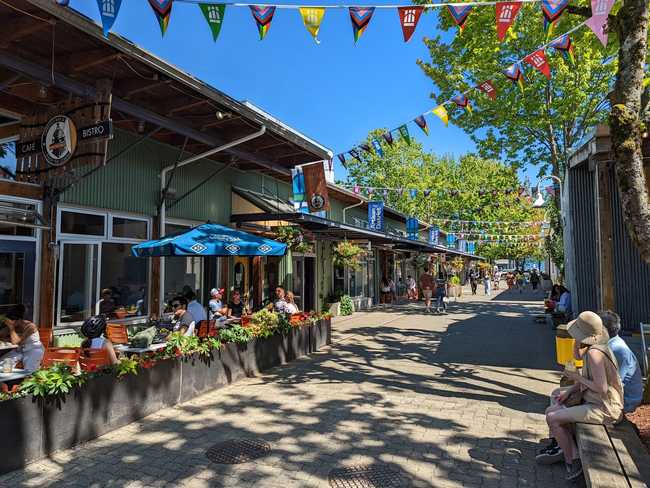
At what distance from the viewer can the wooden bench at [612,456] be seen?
308 centimetres

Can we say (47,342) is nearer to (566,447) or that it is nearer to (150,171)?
(150,171)

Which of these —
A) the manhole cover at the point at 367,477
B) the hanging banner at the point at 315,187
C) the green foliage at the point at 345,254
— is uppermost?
the hanging banner at the point at 315,187

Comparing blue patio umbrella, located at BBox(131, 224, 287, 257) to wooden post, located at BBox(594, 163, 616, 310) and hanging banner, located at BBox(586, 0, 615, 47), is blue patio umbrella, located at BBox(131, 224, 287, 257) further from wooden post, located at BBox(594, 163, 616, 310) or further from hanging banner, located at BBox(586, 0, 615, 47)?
hanging banner, located at BBox(586, 0, 615, 47)

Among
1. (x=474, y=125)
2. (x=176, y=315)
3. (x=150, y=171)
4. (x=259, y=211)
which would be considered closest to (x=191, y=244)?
(x=176, y=315)

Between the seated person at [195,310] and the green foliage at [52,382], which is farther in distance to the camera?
the seated person at [195,310]

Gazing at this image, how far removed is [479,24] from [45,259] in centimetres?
1287

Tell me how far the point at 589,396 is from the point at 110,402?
468 centimetres

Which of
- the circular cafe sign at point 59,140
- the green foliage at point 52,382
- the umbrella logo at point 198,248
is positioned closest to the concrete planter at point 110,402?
the green foliage at point 52,382

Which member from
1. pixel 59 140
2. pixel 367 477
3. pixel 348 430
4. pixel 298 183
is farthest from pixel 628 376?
pixel 298 183

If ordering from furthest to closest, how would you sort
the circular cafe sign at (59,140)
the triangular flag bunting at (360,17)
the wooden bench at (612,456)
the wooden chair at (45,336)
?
the wooden chair at (45,336)
the triangular flag bunting at (360,17)
the circular cafe sign at (59,140)
the wooden bench at (612,456)

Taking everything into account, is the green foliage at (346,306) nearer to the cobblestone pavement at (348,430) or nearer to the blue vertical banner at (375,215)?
the blue vertical banner at (375,215)

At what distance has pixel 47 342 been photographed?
7012 millimetres

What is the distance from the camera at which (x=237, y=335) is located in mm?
7434

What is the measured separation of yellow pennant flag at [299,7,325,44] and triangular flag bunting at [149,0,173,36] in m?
1.77
